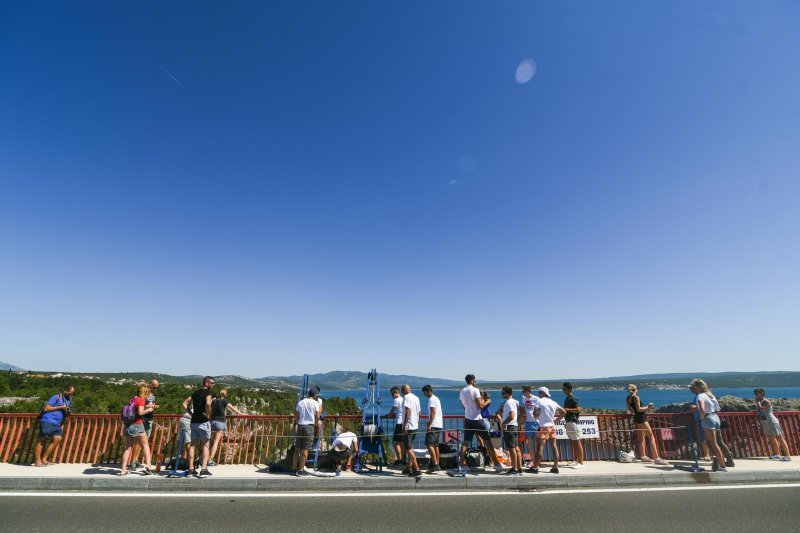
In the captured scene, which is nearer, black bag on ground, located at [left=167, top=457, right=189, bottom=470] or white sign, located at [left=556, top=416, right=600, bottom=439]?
black bag on ground, located at [left=167, top=457, right=189, bottom=470]

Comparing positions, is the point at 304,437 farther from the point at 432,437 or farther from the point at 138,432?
the point at 138,432

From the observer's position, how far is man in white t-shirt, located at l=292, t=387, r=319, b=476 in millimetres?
7734

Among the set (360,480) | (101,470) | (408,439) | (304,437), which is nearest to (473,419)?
(408,439)

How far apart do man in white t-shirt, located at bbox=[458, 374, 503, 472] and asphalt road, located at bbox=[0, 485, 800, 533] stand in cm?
160

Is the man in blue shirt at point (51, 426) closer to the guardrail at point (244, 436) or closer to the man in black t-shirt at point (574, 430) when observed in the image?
the guardrail at point (244, 436)

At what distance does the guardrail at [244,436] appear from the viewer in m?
8.65

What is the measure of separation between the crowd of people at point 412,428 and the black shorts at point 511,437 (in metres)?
0.02

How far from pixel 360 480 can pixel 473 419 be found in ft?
9.81

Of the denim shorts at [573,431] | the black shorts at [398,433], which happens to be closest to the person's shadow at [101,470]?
the black shorts at [398,433]

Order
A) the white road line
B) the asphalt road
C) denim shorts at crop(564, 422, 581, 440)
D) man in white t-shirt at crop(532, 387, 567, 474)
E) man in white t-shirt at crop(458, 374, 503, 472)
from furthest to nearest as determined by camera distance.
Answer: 1. denim shorts at crop(564, 422, 581, 440)
2. man in white t-shirt at crop(458, 374, 503, 472)
3. man in white t-shirt at crop(532, 387, 567, 474)
4. the white road line
5. the asphalt road

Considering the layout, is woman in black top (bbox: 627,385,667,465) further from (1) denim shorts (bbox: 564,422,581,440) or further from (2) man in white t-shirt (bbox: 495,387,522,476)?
(2) man in white t-shirt (bbox: 495,387,522,476)

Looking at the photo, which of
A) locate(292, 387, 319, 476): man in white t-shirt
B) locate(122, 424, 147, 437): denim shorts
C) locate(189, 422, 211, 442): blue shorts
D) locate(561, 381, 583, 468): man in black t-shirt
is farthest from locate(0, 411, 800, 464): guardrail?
locate(189, 422, 211, 442): blue shorts

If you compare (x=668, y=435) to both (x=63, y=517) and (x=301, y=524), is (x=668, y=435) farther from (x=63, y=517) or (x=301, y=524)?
(x=63, y=517)

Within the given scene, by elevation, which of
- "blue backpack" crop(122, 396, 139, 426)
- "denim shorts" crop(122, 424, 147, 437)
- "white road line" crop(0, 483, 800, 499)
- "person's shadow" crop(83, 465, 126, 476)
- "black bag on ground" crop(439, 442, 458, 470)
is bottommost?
"white road line" crop(0, 483, 800, 499)
